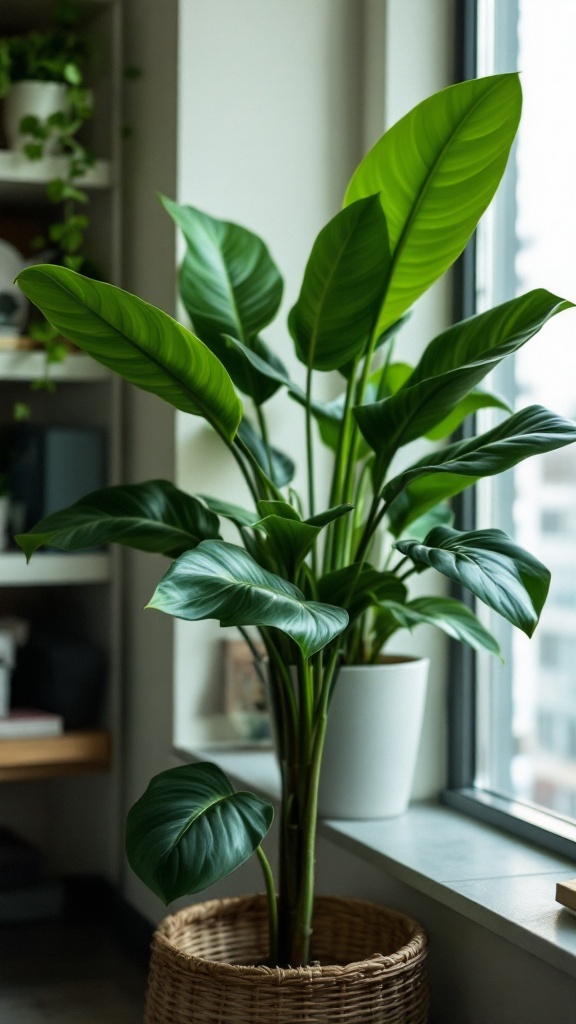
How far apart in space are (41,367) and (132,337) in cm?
105

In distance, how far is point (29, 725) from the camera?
8.18 feet

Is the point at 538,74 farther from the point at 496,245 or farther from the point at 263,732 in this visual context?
the point at 263,732

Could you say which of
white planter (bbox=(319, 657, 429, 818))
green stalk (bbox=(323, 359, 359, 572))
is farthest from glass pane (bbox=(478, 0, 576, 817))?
green stalk (bbox=(323, 359, 359, 572))

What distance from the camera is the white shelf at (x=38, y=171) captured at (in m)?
2.48

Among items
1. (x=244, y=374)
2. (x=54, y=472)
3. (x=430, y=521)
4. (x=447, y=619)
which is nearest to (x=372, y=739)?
(x=447, y=619)

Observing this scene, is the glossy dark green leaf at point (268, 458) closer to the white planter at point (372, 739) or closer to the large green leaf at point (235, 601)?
the white planter at point (372, 739)

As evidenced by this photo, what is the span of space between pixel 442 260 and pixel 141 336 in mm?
443

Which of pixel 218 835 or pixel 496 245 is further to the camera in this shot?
pixel 496 245

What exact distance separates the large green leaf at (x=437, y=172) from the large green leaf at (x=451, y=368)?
139 millimetres

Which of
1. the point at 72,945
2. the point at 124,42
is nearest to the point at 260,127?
the point at 124,42

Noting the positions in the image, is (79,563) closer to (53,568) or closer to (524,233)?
(53,568)

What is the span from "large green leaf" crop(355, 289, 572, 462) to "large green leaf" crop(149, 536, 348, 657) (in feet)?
0.85

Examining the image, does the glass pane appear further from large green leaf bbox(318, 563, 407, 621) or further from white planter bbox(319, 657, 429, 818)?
large green leaf bbox(318, 563, 407, 621)

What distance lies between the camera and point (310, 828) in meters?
1.67
